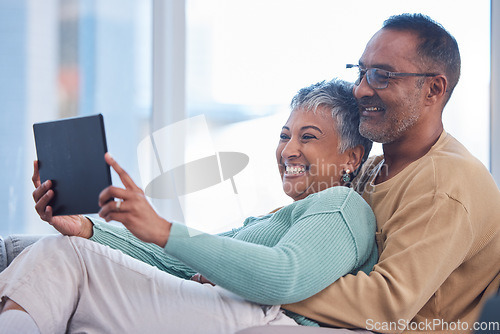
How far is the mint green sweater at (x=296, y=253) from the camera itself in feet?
3.81

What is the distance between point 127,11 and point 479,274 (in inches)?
86.9

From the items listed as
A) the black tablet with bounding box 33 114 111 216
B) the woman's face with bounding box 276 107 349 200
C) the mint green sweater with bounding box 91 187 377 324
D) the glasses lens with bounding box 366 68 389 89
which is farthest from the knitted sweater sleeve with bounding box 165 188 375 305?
the glasses lens with bounding box 366 68 389 89

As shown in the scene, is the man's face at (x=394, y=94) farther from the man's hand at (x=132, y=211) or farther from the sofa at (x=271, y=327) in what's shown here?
the man's hand at (x=132, y=211)

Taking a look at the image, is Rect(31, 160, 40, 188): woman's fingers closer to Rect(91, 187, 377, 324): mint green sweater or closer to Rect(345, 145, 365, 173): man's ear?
Rect(91, 187, 377, 324): mint green sweater

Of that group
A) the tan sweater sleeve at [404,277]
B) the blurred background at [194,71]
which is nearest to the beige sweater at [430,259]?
the tan sweater sleeve at [404,277]

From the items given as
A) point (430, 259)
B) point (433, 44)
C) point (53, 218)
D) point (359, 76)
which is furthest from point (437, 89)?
point (53, 218)

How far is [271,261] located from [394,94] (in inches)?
26.9

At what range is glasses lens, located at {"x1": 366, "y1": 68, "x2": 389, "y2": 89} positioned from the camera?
157 cm

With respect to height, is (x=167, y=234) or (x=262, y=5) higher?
(x=262, y=5)

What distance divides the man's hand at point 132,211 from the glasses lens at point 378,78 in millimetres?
785

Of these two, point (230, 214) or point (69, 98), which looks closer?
point (230, 214)

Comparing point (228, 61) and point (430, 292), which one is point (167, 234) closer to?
point (430, 292)

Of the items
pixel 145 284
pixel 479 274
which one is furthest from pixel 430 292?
pixel 145 284

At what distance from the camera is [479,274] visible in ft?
4.52
